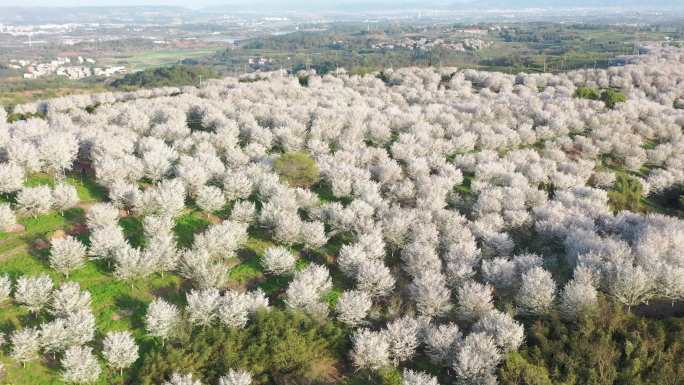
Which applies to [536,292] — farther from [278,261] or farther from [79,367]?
[79,367]

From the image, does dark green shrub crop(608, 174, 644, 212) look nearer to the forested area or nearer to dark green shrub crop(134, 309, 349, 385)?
the forested area

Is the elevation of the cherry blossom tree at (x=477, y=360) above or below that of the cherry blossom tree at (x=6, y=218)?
below

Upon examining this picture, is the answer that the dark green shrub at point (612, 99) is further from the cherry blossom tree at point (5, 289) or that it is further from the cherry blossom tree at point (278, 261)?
the cherry blossom tree at point (5, 289)

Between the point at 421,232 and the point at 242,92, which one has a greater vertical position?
the point at 242,92

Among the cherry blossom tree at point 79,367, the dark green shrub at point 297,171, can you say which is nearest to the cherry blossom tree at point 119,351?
the cherry blossom tree at point 79,367

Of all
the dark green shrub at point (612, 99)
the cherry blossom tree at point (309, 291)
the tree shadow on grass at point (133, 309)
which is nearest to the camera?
the tree shadow on grass at point (133, 309)

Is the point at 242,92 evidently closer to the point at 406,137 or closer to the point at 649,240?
the point at 406,137

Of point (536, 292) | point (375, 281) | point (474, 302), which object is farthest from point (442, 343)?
point (536, 292)

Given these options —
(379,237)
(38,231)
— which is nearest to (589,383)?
(379,237)
